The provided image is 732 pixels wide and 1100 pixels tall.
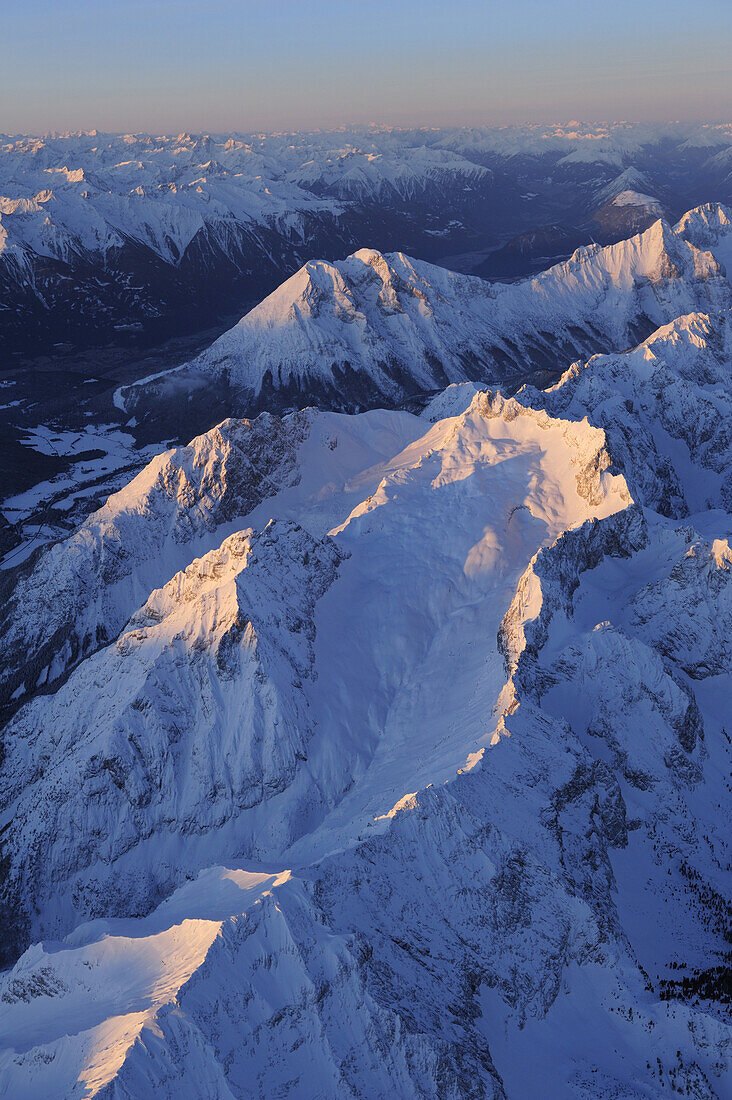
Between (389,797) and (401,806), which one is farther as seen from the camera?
(389,797)

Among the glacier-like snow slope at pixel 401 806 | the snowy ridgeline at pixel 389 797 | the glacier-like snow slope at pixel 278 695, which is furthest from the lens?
the glacier-like snow slope at pixel 278 695

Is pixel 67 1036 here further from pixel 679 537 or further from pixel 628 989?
pixel 679 537

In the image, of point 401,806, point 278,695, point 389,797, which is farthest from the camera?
point 278,695

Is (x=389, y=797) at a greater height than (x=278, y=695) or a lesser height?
lesser

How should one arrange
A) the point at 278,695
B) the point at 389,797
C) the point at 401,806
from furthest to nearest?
the point at 278,695
the point at 389,797
the point at 401,806

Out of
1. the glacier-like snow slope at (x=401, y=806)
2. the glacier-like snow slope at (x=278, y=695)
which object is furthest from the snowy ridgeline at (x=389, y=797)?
the glacier-like snow slope at (x=278, y=695)

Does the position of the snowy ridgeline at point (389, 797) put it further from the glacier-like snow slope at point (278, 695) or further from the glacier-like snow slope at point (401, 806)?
the glacier-like snow slope at point (278, 695)

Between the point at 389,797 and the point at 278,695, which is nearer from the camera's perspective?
the point at 389,797

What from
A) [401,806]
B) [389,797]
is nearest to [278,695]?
[389,797]

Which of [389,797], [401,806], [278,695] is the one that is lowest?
[389,797]

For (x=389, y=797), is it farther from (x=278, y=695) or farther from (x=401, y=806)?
(x=278, y=695)

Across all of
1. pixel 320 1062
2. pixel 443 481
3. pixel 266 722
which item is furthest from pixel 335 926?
pixel 443 481
